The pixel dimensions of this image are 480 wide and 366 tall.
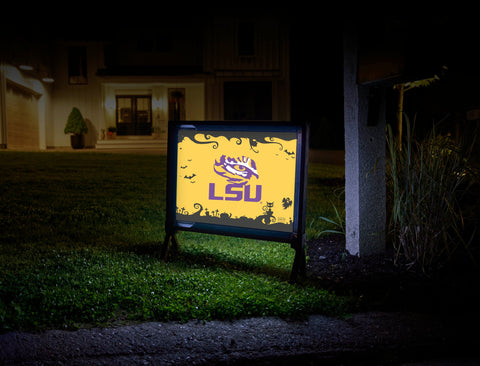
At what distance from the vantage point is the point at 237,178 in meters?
3.95

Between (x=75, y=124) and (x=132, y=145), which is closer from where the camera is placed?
(x=132, y=145)

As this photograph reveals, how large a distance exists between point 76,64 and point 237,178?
21090 mm

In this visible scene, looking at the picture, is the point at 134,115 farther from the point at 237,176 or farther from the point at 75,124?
the point at 237,176

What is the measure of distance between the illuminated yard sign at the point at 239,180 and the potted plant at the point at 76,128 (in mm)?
17580

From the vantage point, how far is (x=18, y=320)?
2684 mm

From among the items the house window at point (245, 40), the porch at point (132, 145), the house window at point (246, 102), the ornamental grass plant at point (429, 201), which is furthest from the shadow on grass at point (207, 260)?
the house window at point (246, 102)

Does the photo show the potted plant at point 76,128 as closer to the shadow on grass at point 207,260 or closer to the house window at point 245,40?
the house window at point 245,40

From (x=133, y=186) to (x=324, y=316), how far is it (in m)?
6.22

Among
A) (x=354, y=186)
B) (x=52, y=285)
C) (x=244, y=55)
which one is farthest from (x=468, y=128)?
(x=244, y=55)

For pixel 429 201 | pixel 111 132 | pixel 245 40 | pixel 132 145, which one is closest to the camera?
pixel 429 201

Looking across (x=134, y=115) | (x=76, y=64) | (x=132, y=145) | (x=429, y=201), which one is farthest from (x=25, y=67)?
(x=429, y=201)

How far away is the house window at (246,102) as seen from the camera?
932 inches

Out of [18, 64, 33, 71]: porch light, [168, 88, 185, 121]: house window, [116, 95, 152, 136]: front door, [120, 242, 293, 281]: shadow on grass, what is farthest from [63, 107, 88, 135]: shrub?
[120, 242, 293, 281]: shadow on grass

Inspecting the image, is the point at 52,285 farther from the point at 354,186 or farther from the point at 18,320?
the point at 354,186
